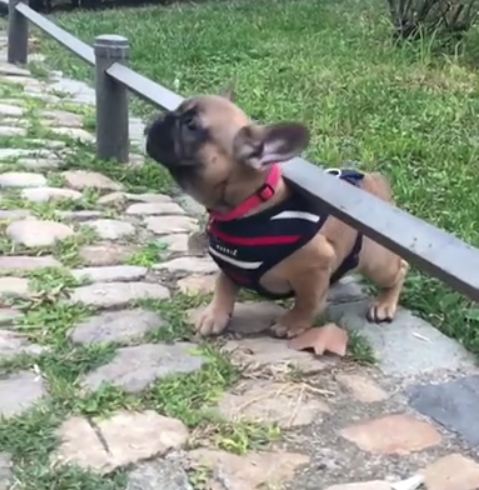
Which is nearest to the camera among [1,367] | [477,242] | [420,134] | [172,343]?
[1,367]

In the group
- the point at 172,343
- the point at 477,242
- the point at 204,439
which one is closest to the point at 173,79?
the point at 477,242

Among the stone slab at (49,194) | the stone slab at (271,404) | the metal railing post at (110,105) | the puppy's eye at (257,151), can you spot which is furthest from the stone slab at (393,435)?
the metal railing post at (110,105)

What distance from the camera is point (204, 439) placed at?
2.72 m

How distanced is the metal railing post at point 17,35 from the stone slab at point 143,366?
192 inches

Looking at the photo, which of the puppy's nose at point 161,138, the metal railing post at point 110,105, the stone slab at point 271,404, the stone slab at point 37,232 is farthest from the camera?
the metal railing post at point 110,105

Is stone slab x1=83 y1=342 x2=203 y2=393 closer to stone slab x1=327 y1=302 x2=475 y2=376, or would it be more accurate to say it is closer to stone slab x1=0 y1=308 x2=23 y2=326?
stone slab x1=0 y1=308 x2=23 y2=326

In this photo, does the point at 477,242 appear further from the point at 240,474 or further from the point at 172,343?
the point at 240,474

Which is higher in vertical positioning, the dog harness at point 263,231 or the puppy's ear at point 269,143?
the puppy's ear at point 269,143

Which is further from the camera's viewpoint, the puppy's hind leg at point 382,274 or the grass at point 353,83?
the grass at point 353,83

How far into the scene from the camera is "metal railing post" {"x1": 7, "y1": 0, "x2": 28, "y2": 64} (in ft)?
25.1

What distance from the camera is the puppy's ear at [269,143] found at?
303 centimetres

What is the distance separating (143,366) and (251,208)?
524mm

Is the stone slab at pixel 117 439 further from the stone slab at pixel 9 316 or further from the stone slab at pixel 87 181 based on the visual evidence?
the stone slab at pixel 87 181

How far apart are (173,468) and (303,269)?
2.72 feet
